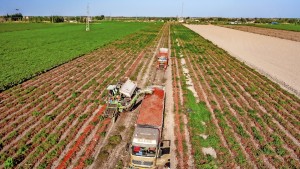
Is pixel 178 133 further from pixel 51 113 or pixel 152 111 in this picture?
pixel 51 113

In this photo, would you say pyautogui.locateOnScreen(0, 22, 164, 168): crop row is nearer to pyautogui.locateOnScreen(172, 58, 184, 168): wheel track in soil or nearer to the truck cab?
the truck cab

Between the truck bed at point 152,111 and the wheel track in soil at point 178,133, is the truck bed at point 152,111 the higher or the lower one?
the higher one

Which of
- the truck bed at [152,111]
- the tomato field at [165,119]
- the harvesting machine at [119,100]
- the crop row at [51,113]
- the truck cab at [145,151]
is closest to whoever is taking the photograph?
the truck cab at [145,151]

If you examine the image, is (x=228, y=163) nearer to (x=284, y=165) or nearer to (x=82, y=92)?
(x=284, y=165)

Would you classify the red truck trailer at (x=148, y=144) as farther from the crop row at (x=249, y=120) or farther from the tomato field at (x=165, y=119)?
the crop row at (x=249, y=120)

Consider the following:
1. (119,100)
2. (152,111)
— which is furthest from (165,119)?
(152,111)

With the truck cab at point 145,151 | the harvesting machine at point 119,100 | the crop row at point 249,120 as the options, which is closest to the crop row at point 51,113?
the harvesting machine at point 119,100

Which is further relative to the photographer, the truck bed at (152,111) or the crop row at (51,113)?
the crop row at (51,113)

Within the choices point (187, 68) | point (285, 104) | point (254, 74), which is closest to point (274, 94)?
point (285, 104)

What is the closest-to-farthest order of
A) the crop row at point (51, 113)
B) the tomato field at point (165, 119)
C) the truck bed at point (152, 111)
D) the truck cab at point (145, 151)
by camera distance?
the truck cab at point (145, 151), the truck bed at point (152, 111), the tomato field at point (165, 119), the crop row at point (51, 113)

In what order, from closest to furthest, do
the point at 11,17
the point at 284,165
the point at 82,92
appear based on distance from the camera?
the point at 284,165 → the point at 82,92 → the point at 11,17
